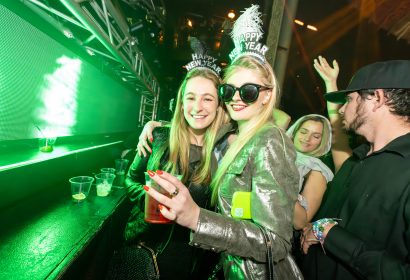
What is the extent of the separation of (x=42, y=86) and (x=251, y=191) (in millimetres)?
3920

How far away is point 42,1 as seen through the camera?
353cm

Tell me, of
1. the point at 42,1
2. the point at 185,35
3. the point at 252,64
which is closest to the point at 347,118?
the point at 252,64

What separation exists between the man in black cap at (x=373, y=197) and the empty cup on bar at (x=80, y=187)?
262cm

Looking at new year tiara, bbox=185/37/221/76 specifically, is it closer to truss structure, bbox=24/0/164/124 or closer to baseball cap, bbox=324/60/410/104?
baseball cap, bbox=324/60/410/104

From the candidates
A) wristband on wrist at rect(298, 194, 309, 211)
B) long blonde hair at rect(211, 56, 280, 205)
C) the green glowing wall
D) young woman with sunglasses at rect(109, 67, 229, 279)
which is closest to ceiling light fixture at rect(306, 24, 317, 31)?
the green glowing wall

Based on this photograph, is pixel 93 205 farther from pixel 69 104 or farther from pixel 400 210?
pixel 400 210

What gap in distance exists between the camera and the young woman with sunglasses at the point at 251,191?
1192 mm

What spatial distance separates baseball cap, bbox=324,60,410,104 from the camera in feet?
5.87

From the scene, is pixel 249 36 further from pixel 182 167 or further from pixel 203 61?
pixel 182 167

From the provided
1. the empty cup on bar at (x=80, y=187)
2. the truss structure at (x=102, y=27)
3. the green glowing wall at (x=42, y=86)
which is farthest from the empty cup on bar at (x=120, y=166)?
the truss structure at (x=102, y=27)

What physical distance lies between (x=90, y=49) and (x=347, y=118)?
5.07 m

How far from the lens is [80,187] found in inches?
120

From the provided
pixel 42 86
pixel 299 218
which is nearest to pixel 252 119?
pixel 299 218

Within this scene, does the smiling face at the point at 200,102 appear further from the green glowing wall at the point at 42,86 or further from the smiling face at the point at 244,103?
the green glowing wall at the point at 42,86
